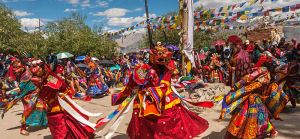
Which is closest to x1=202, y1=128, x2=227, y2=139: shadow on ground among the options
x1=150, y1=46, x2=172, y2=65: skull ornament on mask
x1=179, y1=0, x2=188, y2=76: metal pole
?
x1=150, y1=46, x2=172, y2=65: skull ornament on mask

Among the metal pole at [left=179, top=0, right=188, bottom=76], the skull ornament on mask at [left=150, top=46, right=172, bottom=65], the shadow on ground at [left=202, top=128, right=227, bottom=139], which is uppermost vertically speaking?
the metal pole at [left=179, top=0, right=188, bottom=76]

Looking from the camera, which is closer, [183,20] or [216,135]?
[216,135]

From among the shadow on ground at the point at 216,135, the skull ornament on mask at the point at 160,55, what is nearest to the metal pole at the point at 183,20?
the shadow on ground at the point at 216,135

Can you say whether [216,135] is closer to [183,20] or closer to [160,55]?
[160,55]

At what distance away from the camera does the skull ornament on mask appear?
439 cm

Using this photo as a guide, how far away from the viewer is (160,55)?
14.4ft

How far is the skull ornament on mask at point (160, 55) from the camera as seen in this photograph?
14.4ft

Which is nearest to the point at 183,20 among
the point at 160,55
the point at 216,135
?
the point at 216,135

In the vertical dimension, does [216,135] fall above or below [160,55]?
below

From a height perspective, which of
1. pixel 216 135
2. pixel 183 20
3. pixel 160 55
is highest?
pixel 183 20

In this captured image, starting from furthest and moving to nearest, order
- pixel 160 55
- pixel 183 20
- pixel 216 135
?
pixel 183 20 → pixel 216 135 → pixel 160 55

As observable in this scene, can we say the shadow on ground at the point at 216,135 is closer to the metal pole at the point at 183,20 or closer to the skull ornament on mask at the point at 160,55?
the skull ornament on mask at the point at 160,55

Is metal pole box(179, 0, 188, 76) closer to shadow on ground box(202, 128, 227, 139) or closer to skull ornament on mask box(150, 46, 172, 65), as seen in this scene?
shadow on ground box(202, 128, 227, 139)

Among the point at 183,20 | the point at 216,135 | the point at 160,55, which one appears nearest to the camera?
the point at 160,55
